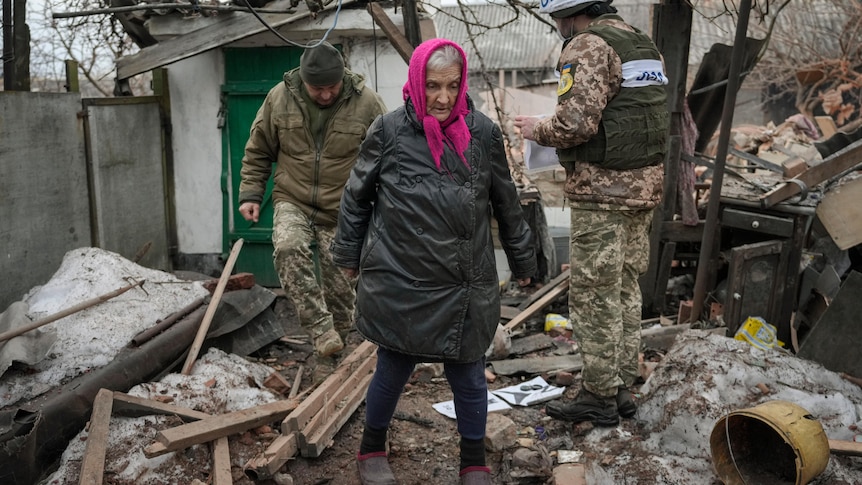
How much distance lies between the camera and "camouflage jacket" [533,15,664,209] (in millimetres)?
3758

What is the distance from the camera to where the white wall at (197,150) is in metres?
7.78

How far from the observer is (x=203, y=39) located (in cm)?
707

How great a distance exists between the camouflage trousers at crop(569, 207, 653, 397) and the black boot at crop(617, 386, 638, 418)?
71 millimetres

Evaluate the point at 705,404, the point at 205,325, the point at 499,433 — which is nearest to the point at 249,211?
the point at 205,325

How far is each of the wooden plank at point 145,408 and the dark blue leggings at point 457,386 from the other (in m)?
1.27

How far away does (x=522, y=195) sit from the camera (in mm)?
7293

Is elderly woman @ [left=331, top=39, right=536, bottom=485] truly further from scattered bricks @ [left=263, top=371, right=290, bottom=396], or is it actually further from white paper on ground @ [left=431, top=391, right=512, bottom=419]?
scattered bricks @ [left=263, top=371, right=290, bottom=396]

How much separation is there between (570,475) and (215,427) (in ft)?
6.20

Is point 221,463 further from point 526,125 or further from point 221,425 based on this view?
point 526,125

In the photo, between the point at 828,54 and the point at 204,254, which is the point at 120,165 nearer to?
the point at 204,254

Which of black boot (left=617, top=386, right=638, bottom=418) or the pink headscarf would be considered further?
black boot (left=617, top=386, right=638, bottom=418)

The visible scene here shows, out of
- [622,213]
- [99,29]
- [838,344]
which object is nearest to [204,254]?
[99,29]

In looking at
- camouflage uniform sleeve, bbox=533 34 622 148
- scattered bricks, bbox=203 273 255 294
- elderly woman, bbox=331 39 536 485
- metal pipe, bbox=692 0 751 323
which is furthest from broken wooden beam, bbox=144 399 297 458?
metal pipe, bbox=692 0 751 323

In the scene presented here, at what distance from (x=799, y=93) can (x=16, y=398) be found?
743 inches
